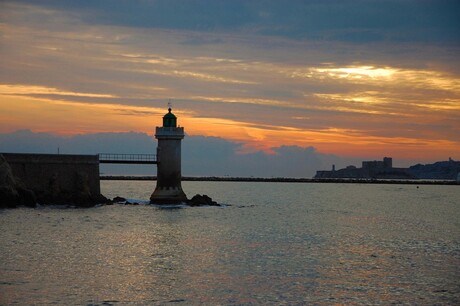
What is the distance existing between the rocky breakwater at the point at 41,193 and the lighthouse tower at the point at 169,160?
25.5ft

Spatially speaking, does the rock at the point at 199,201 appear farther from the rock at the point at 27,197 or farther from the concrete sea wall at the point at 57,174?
the rock at the point at 27,197

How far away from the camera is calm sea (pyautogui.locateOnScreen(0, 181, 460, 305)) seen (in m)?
26.6

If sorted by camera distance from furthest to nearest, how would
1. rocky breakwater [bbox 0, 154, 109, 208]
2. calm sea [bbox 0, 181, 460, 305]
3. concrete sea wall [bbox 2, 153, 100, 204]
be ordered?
concrete sea wall [bbox 2, 153, 100, 204]
rocky breakwater [bbox 0, 154, 109, 208]
calm sea [bbox 0, 181, 460, 305]

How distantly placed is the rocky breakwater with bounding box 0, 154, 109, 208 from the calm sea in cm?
438

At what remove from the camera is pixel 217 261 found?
116 feet

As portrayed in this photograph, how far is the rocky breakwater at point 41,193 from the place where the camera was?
209ft

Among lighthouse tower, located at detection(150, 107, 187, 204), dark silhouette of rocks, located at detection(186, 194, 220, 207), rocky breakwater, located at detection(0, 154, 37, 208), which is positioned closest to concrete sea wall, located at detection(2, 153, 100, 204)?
rocky breakwater, located at detection(0, 154, 37, 208)

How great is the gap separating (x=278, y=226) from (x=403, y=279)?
27020mm

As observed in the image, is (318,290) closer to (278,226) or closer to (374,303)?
(374,303)

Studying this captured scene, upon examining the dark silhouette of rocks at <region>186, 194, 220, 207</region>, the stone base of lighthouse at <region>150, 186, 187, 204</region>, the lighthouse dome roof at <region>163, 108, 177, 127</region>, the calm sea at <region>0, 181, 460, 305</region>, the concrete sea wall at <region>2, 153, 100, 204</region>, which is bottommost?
the calm sea at <region>0, 181, 460, 305</region>

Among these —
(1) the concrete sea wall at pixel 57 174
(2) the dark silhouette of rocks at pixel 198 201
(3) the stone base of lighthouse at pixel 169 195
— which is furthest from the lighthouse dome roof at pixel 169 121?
(2) the dark silhouette of rocks at pixel 198 201

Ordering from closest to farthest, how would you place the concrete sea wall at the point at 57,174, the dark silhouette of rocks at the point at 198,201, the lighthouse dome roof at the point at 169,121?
the concrete sea wall at the point at 57,174 < the lighthouse dome roof at the point at 169,121 < the dark silhouette of rocks at the point at 198,201

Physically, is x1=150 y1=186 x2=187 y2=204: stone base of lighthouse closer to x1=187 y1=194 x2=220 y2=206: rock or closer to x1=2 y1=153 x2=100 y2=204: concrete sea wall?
x1=187 y1=194 x2=220 y2=206: rock

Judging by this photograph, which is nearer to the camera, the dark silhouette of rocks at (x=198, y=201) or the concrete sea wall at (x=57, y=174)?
the concrete sea wall at (x=57, y=174)
